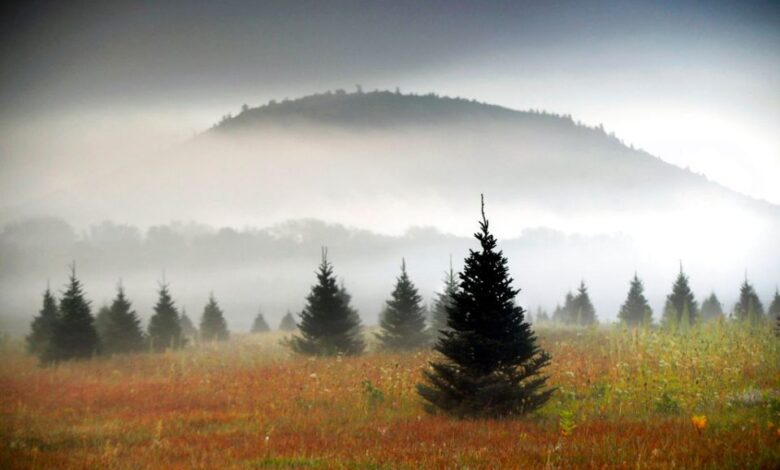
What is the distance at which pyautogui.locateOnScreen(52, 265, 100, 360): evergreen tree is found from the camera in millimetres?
28141

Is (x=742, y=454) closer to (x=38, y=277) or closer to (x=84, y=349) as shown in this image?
(x=84, y=349)

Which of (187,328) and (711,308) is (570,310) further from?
(187,328)

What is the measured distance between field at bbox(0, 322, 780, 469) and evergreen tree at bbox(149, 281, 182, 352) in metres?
11.3

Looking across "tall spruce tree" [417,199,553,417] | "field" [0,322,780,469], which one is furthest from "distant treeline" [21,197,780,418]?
"field" [0,322,780,469]

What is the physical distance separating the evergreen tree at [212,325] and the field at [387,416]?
2113cm

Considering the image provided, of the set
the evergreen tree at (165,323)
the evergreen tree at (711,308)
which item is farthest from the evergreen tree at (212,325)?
the evergreen tree at (711,308)

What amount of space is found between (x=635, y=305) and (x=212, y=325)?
39891mm

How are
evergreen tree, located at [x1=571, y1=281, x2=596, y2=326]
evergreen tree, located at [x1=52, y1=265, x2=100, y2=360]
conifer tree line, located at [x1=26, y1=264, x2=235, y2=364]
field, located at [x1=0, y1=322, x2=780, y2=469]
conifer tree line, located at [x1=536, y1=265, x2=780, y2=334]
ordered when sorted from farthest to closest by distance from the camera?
evergreen tree, located at [x1=571, y1=281, x2=596, y2=326]
conifer tree line, located at [x1=536, y1=265, x2=780, y2=334]
conifer tree line, located at [x1=26, y1=264, x2=235, y2=364]
evergreen tree, located at [x1=52, y1=265, x2=100, y2=360]
field, located at [x1=0, y1=322, x2=780, y2=469]

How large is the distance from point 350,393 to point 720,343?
46.4 ft

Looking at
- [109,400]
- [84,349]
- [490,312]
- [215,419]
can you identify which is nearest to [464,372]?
[490,312]

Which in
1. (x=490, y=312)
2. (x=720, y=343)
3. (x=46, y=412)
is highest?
(x=490, y=312)

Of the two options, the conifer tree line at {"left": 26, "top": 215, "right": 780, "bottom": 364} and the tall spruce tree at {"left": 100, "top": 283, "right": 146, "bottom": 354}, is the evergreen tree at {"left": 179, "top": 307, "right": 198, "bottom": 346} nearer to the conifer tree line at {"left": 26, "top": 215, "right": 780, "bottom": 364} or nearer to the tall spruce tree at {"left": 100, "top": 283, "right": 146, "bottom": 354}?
the conifer tree line at {"left": 26, "top": 215, "right": 780, "bottom": 364}

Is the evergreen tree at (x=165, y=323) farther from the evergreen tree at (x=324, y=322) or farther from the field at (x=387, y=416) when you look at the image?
the evergreen tree at (x=324, y=322)

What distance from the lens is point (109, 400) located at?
17172 mm
